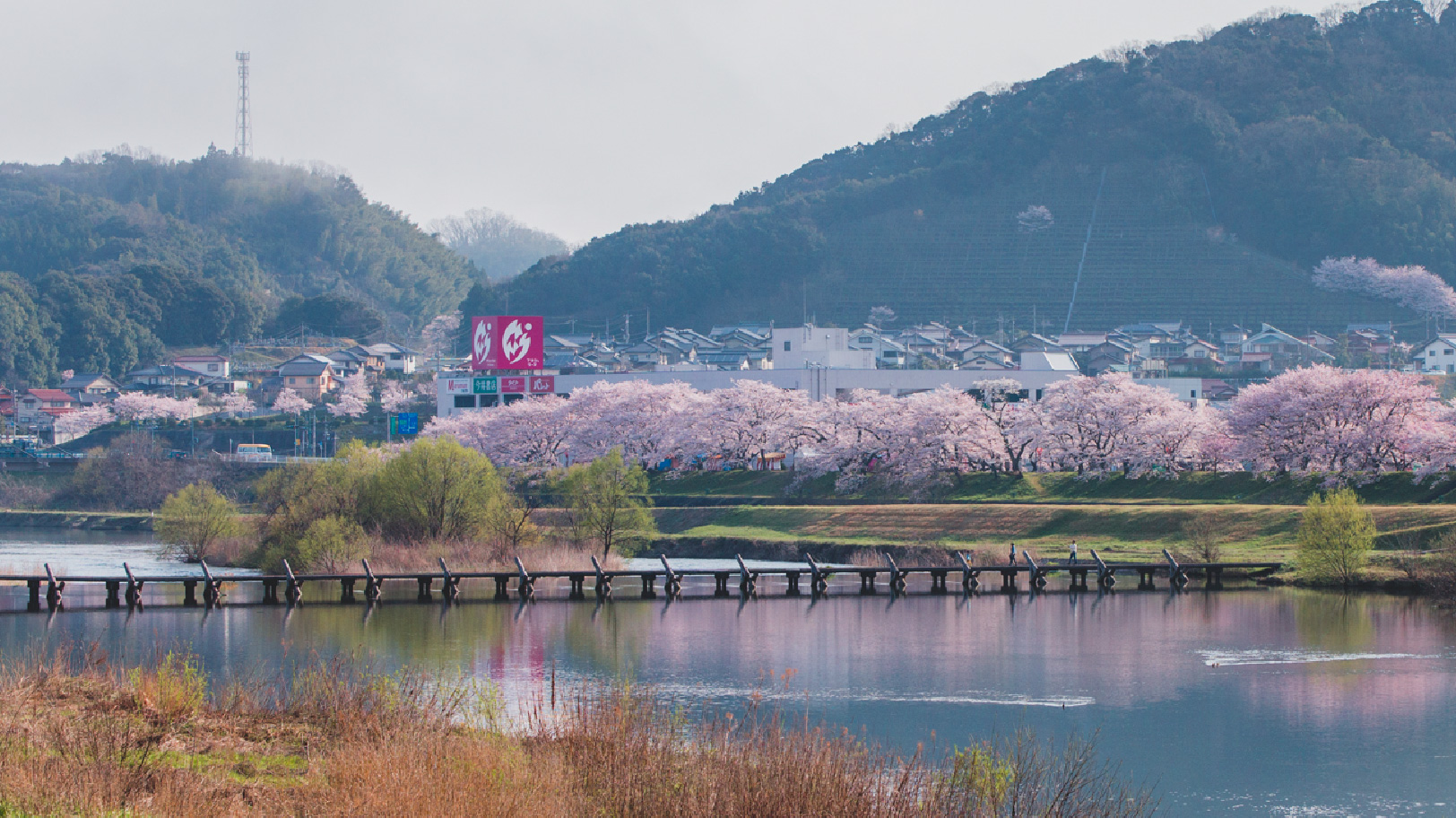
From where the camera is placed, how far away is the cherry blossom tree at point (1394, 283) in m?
135

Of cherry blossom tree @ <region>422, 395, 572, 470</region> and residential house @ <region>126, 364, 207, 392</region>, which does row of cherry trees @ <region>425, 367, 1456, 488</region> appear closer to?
cherry blossom tree @ <region>422, 395, 572, 470</region>

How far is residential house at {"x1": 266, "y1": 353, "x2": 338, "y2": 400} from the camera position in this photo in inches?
5133

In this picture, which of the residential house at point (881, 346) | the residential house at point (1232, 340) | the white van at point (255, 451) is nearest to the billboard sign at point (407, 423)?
the white van at point (255, 451)

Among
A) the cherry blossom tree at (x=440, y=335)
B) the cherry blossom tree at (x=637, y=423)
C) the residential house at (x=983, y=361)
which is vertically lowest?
the cherry blossom tree at (x=637, y=423)

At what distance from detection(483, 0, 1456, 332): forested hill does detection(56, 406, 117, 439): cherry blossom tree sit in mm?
48453

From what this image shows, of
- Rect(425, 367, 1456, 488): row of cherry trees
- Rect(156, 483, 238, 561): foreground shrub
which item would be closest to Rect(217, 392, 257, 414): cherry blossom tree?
Rect(425, 367, 1456, 488): row of cherry trees

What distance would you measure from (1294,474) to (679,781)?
1910 inches

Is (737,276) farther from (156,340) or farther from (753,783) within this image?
(753,783)

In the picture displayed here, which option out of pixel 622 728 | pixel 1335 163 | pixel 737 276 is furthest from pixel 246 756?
pixel 1335 163

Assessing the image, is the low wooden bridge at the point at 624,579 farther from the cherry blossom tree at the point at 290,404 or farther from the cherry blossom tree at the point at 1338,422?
the cherry blossom tree at the point at 290,404

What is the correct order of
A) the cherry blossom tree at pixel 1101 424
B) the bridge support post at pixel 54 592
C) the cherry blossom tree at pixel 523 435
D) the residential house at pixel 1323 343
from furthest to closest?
1. the residential house at pixel 1323 343
2. the cherry blossom tree at pixel 523 435
3. the cherry blossom tree at pixel 1101 424
4. the bridge support post at pixel 54 592

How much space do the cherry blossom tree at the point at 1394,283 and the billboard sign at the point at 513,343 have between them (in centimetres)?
8120

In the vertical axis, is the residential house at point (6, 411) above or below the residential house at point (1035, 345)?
below

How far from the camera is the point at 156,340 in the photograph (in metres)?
144
